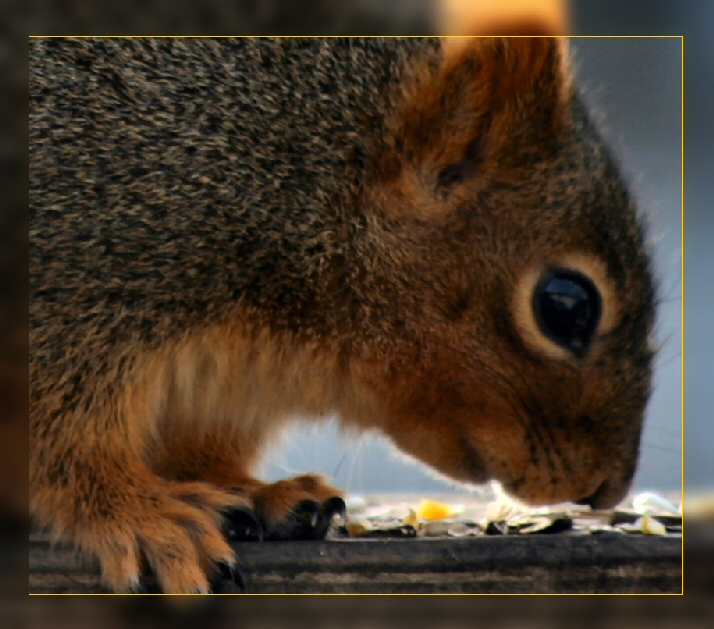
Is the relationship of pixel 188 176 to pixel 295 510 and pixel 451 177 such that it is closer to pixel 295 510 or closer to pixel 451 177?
pixel 451 177

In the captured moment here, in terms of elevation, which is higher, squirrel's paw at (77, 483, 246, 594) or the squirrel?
the squirrel

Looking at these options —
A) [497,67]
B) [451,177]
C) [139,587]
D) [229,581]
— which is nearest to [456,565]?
[229,581]

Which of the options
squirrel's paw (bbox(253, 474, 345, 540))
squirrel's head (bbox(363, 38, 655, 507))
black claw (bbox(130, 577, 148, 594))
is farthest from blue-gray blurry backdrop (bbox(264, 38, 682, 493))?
black claw (bbox(130, 577, 148, 594))

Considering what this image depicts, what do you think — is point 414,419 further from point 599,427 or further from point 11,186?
point 11,186

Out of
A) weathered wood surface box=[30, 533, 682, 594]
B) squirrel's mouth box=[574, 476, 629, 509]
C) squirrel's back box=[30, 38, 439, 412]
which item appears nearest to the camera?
weathered wood surface box=[30, 533, 682, 594]

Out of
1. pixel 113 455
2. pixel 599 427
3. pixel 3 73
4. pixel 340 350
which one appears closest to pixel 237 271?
A: pixel 340 350

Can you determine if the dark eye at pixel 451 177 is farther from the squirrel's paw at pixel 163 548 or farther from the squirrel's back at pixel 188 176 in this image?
the squirrel's paw at pixel 163 548

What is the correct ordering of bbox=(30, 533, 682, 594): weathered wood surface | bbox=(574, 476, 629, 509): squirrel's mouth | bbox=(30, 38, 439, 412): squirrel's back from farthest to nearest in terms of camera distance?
bbox=(574, 476, 629, 509): squirrel's mouth
bbox=(30, 38, 439, 412): squirrel's back
bbox=(30, 533, 682, 594): weathered wood surface

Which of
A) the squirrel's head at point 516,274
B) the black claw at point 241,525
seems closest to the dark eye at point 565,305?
the squirrel's head at point 516,274

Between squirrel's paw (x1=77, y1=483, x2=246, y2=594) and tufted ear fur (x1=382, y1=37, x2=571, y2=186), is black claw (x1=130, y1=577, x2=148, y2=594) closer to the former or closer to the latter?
squirrel's paw (x1=77, y1=483, x2=246, y2=594)

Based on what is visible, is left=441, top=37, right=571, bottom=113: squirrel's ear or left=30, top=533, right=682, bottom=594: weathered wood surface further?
left=441, top=37, right=571, bottom=113: squirrel's ear
